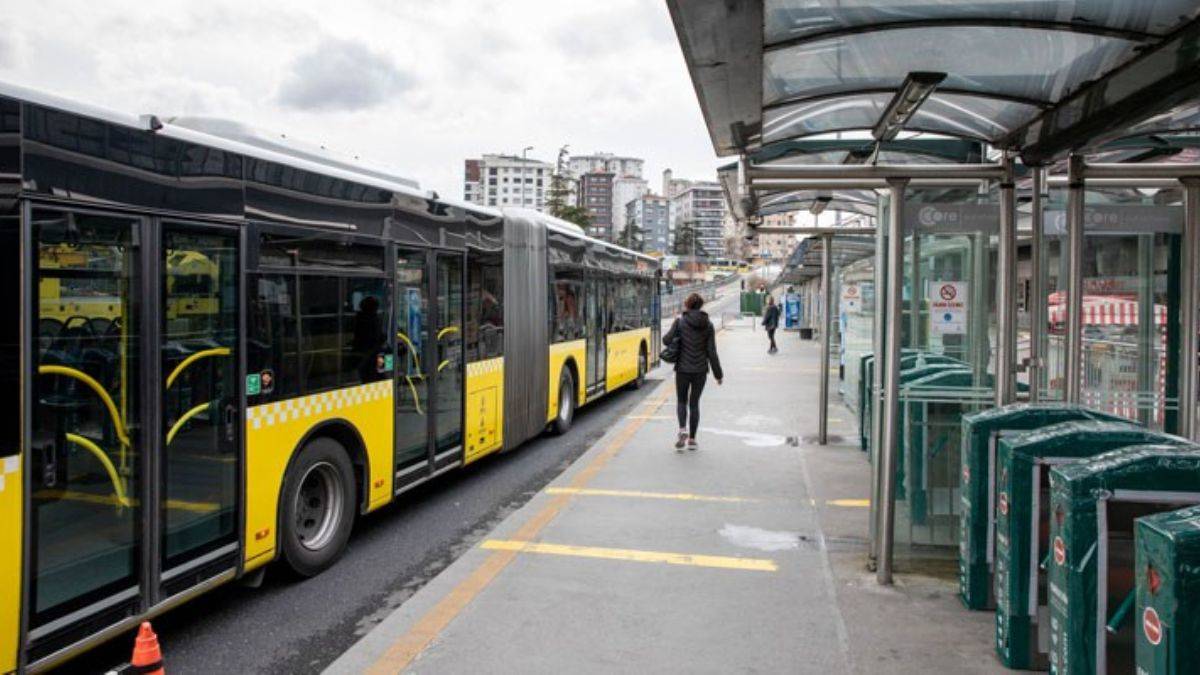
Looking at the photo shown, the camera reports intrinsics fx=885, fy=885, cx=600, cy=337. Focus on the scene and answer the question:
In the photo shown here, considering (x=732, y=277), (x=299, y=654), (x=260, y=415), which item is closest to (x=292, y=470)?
(x=260, y=415)

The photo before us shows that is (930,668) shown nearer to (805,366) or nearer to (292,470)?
(292,470)

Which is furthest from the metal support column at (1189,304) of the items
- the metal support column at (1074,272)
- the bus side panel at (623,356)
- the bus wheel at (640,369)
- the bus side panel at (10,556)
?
the bus wheel at (640,369)

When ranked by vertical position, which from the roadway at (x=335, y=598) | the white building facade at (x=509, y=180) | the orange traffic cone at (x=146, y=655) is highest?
the white building facade at (x=509, y=180)

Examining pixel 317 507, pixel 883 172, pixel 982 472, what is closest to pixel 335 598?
pixel 317 507

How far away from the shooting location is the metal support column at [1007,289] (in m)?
5.54

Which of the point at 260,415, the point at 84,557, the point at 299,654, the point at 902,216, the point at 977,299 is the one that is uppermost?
the point at 902,216

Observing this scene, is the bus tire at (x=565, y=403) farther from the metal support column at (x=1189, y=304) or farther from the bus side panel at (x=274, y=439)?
the metal support column at (x=1189, y=304)

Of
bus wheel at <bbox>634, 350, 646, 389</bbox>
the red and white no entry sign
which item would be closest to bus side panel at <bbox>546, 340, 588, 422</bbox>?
bus wheel at <bbox>634, 350, 646, 389</bbox>

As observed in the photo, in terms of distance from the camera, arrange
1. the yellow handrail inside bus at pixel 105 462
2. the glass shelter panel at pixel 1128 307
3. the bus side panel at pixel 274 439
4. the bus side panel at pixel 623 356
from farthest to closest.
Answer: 1. the bus side panel at pixel 623 356
2. the glass shelter panel at pixel 1128 307
3. the bus side panel at pixel 274 439
4. the yellow handrail inside bus at pixel 105 462

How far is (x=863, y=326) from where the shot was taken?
12.7 m

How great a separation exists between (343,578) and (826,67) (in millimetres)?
4288

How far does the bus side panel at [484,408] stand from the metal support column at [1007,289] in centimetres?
461

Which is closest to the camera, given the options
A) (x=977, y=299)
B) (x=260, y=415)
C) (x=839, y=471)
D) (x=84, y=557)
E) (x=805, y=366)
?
(x=84, y=557)

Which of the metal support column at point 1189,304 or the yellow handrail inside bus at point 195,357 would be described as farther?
the metal support column at point 1189,304
